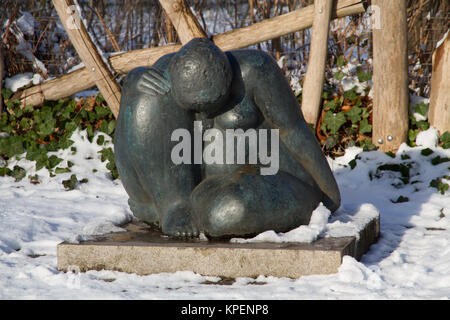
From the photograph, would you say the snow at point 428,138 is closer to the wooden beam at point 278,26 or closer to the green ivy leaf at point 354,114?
the green ivy leaf at point 354,114

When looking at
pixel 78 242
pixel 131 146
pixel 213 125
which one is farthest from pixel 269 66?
pixel 78 242

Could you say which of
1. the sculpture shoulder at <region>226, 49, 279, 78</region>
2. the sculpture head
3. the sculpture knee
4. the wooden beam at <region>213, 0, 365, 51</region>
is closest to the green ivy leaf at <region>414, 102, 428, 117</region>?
the wooden beam at <region>213, 0, 365, 51</region>

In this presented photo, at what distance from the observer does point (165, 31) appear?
647 cm

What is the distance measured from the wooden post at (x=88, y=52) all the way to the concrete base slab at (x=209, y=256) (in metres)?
2.85

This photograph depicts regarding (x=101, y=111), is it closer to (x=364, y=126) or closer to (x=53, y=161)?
(x=53, y=161)

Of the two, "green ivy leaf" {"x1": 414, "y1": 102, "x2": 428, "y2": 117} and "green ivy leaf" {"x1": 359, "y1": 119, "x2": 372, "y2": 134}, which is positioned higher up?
"green ivy leaf" {"x1": 414, "y1": 102, "x2": 428, "y2": 117}

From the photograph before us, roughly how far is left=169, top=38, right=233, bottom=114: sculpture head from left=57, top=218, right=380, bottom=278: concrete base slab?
0.72 m

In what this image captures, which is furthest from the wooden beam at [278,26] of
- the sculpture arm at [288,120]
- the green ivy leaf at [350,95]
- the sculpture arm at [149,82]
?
the sculpture arm at [149,82]

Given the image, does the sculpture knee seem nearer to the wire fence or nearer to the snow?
the snow

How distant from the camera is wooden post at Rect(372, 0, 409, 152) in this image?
5211 mm
